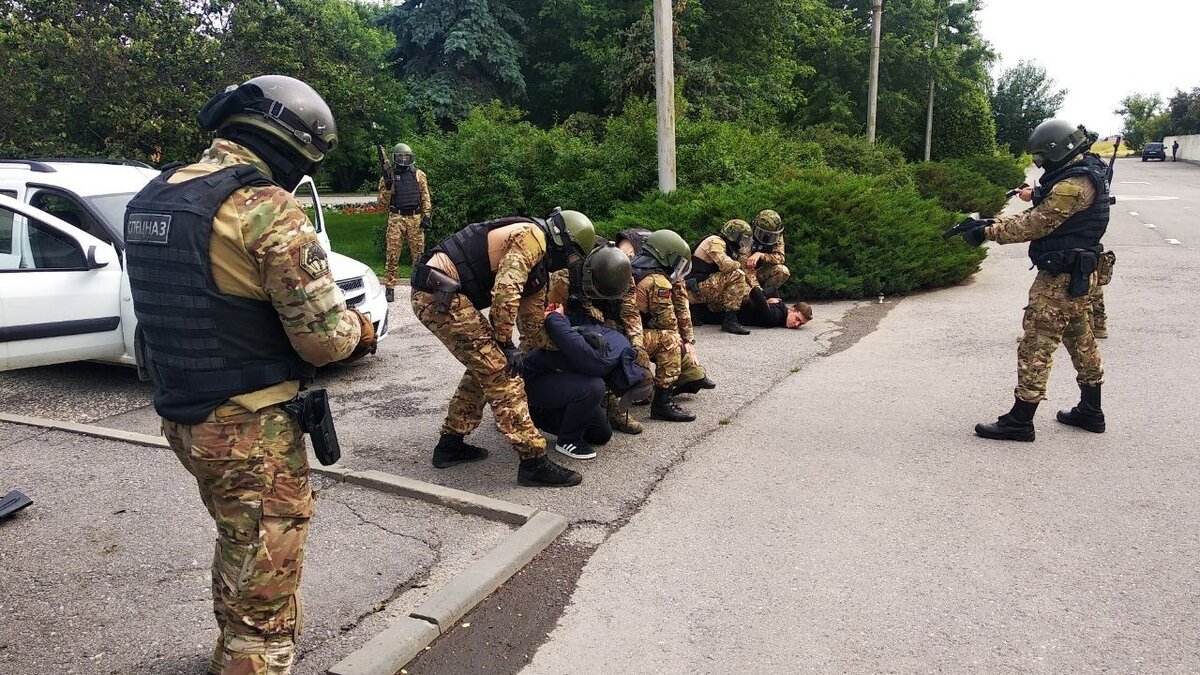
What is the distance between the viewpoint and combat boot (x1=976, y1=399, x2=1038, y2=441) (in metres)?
5.70

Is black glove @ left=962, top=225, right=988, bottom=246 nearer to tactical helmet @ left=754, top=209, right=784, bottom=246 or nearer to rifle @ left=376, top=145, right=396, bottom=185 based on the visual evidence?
tactical helmet @ left=754, top=209, right=784, bottom=246

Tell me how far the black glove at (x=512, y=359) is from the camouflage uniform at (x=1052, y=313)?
135 inches

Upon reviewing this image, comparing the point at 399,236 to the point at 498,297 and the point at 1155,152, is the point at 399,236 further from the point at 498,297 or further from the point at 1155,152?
the point at 1155,152

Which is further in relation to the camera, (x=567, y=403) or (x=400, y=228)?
(x=400, y=228)

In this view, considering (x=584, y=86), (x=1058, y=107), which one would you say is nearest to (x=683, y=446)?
(x=584, y=86)

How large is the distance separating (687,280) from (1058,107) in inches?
2015

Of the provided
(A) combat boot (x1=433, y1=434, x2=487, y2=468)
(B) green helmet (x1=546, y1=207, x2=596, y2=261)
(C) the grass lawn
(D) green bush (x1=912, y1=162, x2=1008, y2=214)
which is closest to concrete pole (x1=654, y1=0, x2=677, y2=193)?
(C) the grass lawn

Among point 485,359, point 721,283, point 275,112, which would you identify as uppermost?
point 275,112

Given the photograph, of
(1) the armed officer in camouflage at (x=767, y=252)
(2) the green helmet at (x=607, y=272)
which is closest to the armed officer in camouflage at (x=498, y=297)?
(2) the green helmet at (x=607, y=272)

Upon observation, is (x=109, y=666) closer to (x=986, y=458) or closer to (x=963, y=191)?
(x=986, y=458)

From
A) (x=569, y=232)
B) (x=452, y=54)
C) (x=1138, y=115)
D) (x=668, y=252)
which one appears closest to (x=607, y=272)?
(x=569, y=232)

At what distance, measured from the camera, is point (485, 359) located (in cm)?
478

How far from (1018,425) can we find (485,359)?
3654 mm

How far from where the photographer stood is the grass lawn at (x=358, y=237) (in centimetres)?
1533
